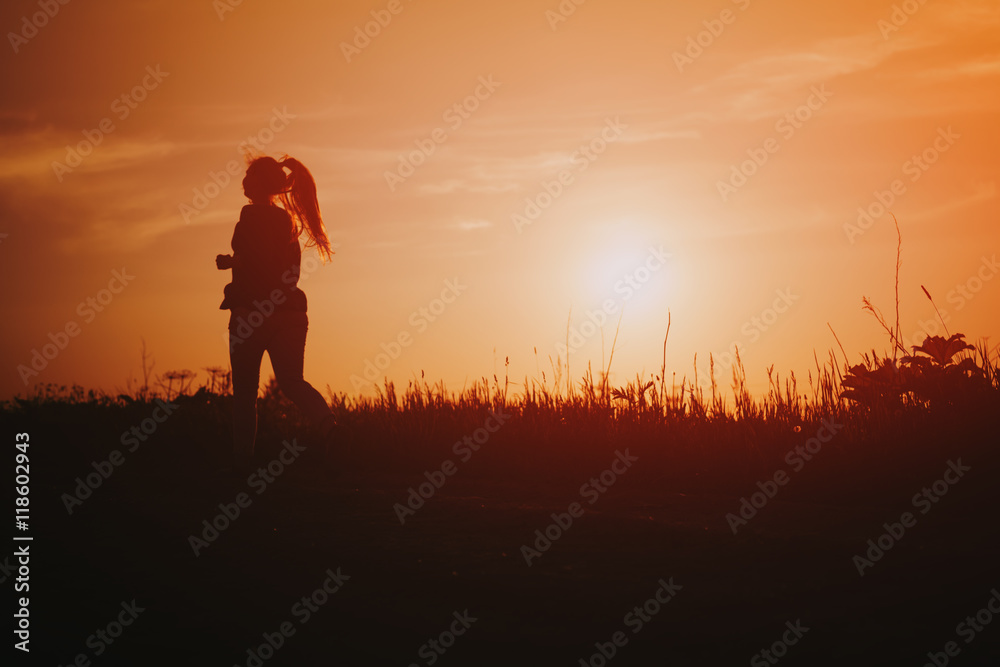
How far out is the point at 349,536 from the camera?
4.49 metres

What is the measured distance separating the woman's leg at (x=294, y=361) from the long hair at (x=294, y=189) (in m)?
0.68

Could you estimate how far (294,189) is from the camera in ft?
21.4

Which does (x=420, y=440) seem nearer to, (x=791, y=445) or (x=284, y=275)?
(x=284, y=275)

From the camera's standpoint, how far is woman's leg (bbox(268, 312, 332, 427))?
20.3ft

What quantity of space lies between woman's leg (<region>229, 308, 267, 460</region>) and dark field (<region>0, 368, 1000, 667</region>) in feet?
1.21

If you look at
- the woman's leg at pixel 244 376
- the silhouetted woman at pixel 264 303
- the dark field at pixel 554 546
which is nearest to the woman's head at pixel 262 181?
the silhouetted woman at pixel 264 303

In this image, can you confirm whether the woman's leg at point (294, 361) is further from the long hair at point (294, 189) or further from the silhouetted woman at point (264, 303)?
the long hair at point (294, 189)

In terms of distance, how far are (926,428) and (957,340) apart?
0.72 meters

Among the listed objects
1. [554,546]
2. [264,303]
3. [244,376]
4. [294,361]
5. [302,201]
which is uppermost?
[302,201]

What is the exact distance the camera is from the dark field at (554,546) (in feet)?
10.0

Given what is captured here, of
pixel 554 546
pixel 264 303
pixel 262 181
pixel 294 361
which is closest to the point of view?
pixel 554 546

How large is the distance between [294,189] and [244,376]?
4.77ft

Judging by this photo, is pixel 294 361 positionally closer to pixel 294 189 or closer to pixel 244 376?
pixel 244 376

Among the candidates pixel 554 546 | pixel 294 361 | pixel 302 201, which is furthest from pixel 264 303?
pixel 554 546
